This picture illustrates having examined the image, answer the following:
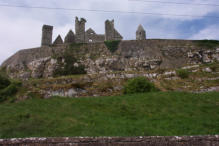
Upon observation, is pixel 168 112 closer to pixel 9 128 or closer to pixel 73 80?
pixel 9 128

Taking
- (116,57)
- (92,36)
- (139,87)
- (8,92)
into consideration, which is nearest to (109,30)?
(92,36)

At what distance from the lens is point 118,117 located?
10.6m

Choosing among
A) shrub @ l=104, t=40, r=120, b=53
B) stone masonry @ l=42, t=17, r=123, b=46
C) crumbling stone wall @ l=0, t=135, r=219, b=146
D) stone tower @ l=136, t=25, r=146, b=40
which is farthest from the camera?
stone tower @ l=136, t=25, r=146, b=40

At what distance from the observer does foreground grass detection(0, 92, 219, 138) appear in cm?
812

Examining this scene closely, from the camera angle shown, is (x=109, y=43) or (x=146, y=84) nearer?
(x=146, y=84)

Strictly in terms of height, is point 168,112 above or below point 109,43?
below

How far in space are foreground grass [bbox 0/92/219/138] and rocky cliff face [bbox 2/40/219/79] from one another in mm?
13401

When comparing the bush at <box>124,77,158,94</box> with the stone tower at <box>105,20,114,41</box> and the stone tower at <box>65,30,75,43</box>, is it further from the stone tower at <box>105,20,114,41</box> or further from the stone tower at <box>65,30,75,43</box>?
the stone tower at <box>65,30,75,43</box>

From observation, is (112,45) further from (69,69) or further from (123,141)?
(123,141)

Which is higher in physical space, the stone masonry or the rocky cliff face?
the stone masonry

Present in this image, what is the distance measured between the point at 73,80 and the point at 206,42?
22163 mm

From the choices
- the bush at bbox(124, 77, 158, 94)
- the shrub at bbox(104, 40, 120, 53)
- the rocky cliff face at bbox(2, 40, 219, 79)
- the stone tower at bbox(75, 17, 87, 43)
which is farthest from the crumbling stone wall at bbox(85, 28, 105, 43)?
the bush at bbox(124, 77, 158, 94)

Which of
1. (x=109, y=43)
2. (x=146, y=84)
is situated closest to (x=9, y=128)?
(x=146, y=84)

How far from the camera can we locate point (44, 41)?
3148cm
